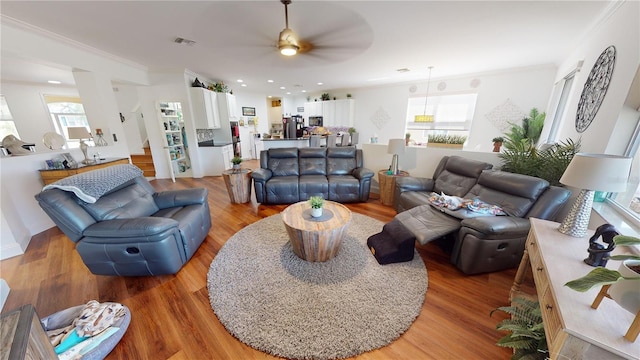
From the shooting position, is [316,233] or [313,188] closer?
[316,233]

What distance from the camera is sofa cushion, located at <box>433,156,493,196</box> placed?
2631 millimetres

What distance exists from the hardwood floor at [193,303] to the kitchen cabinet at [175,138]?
2759 mm

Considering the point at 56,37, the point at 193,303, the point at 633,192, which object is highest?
the point at 56,37

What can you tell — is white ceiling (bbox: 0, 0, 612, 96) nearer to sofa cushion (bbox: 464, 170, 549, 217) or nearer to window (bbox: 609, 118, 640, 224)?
window (bbox: 609, 118, 640, 224)

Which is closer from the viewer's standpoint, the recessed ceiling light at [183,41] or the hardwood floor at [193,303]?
the hardwood floor at [193,303]

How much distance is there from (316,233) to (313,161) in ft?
7.18

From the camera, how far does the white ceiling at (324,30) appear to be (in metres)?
1.98

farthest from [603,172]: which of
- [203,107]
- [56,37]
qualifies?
[203,107]

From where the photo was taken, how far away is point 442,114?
222 inches

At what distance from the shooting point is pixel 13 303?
163 cm

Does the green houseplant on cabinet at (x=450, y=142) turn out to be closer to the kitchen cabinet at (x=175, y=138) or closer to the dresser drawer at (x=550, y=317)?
the dresser drawer at (x=550, y=317)

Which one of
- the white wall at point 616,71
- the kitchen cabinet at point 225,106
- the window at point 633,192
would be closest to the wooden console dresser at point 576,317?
the window at point 633,192

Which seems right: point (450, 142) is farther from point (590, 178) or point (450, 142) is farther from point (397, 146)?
point (590, 178)

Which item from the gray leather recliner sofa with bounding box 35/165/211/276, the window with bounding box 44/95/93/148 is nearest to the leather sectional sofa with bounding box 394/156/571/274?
the gray leather recliner sofa with bounding box 35/165/211/276
